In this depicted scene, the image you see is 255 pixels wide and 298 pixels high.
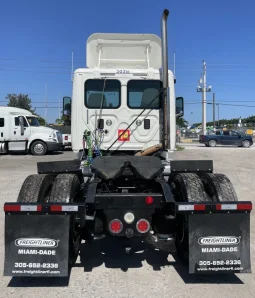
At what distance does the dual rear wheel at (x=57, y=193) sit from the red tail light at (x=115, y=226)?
1.51ft

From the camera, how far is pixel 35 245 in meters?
3.90

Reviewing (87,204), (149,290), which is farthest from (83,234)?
(149,290)

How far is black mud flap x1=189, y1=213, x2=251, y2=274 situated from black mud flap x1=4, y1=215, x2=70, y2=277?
1388 mm

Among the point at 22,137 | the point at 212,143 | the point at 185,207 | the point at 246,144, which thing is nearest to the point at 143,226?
the point at 185,207

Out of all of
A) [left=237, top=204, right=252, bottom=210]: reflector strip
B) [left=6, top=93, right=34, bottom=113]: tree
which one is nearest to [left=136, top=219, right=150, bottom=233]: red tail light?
[left=237, top=204, right=252, bottom=210]: reflector strip

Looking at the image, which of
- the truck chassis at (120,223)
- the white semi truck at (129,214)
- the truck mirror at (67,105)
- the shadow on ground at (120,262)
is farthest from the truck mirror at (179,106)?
the truck chassis at (120,223)

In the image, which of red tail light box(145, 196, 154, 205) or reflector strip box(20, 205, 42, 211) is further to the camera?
red tail light box(145, 196, 154, 205)

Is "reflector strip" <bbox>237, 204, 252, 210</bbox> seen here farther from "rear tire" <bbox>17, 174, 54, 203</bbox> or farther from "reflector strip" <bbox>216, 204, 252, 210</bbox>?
"rear tire" <bbox>17, 174, 54, 203</bbox>

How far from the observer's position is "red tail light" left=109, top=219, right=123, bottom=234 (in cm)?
406

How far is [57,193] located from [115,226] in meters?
0.81

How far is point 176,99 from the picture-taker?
716cm

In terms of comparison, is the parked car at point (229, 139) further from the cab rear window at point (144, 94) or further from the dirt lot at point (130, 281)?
the dirt lot at point (130, 281)

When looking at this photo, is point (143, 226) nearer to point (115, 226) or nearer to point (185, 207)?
point (115, 226)

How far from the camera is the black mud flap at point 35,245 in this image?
387cm
